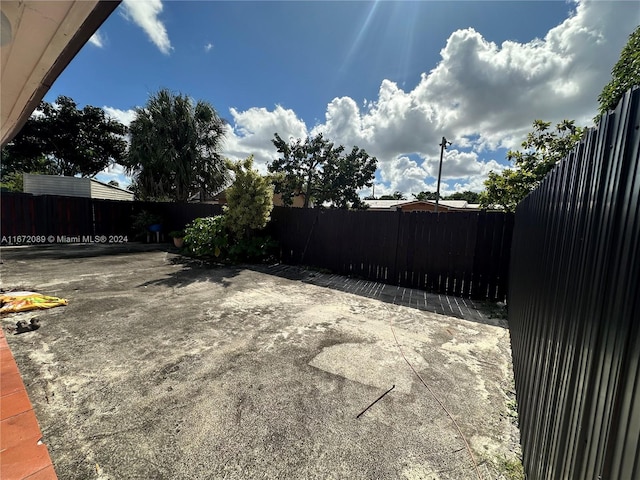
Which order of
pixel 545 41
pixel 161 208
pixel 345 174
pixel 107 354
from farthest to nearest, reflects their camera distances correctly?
pixel 345 174 → pixel 161 208 → pixel 545 41 → pixel 107 354

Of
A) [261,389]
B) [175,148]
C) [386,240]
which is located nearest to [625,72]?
[386,240]

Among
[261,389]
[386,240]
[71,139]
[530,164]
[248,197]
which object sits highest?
[71,139]

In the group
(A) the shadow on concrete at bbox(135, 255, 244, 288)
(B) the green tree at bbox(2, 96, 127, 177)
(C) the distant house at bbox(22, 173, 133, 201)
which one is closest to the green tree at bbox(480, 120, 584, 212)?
(A) the shadow on concrete at bbox(135, 255, 244, 288)

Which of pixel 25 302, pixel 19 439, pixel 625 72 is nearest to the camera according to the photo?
pixel 19 439

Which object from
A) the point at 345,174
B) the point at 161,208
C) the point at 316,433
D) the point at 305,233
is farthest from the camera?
the point at 345,174

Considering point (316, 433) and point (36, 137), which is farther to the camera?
point (36, 137)

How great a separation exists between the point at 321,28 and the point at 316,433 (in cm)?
756

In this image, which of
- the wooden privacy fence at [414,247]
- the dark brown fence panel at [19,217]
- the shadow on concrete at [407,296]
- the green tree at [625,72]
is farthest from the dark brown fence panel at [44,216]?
the green tree at [625,72]

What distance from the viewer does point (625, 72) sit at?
16.5 ft

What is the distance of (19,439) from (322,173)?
16691 millimetres

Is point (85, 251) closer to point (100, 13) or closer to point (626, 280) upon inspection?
point (100, 13)

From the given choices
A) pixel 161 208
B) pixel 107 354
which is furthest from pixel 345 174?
pixel 107 354

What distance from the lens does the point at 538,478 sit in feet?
3.92

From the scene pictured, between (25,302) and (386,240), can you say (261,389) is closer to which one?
(25,302)
